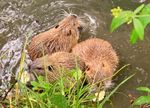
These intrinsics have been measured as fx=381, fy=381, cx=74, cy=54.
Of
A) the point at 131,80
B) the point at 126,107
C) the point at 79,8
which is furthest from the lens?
the point at 79,8

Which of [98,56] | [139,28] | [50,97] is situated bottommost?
[98,56]

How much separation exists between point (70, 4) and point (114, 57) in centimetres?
113

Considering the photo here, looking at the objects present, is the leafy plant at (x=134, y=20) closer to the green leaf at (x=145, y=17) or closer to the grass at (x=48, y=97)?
the green leaf at (x=145, y=17)

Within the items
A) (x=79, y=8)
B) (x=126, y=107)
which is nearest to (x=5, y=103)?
(x=126, y=107)

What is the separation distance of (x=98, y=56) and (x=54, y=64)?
1.88 feet

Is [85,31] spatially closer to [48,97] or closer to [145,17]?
[48,97]

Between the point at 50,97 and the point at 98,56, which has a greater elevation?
the point at 50,97

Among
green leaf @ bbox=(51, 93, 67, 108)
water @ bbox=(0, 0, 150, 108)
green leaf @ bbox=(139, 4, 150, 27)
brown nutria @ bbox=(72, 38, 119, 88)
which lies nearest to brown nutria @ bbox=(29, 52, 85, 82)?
brown nutria @ bbox=(72, 38, 119, 88)

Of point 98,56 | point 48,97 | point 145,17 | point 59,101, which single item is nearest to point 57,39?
point 98,56

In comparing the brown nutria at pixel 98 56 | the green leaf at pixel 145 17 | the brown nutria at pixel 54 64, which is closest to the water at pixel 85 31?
the brown nutria at pixel 98 56

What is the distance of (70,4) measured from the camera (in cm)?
477

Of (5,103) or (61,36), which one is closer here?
(5,103)

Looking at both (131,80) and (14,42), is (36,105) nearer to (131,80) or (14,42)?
(131,80)

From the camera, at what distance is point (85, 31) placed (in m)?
4.46
